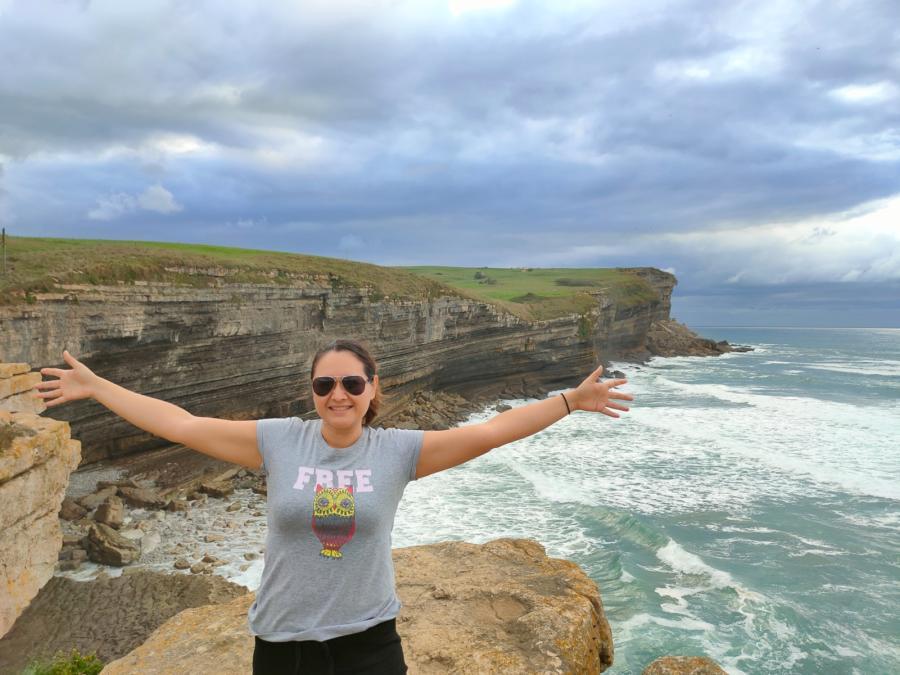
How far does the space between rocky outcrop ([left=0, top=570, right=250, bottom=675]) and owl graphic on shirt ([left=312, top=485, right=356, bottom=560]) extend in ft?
33.5

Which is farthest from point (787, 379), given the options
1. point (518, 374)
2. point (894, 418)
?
point (518, 374)

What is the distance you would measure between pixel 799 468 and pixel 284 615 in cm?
2525

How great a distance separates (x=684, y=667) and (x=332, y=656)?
21.3 feet

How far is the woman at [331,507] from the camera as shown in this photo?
2457 mm

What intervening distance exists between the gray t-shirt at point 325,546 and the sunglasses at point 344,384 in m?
0.27

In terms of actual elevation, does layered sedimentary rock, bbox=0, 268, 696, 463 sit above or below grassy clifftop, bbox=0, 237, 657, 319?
below

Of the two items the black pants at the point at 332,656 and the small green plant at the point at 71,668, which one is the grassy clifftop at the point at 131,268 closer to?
the small green plant at the point at 71,668

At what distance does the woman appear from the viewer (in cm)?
246

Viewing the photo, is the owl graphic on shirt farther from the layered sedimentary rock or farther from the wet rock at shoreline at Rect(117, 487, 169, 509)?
the wet rock at shoreline at Rect(117, 487, 169, 509)

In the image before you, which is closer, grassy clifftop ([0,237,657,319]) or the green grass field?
grassy clifftop ([0,237,657,319])

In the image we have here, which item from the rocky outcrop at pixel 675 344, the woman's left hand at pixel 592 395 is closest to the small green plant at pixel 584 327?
the rocky outcrop at pixel 675 344

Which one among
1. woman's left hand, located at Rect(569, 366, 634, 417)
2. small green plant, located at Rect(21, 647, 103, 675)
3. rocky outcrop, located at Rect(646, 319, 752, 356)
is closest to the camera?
woman's left hand, located at Rect(569, 366, 634, 417)

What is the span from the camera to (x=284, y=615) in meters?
A: 2.48

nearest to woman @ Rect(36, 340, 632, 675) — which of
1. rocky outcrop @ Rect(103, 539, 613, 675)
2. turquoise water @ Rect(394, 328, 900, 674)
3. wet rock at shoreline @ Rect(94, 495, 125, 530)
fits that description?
rocky outcrop @ Rect(103, 539, 613, 675)
